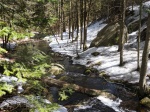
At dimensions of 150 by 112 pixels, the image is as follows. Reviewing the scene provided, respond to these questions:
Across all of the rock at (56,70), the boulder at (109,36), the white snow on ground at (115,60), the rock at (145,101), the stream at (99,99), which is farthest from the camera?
the boulder at (109,36)

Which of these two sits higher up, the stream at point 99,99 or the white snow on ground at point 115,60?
the white snow on ground at point 115,60

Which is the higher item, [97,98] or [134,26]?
[134,26]

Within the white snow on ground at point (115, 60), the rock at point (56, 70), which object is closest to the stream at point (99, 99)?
the rock at point (56, 70)

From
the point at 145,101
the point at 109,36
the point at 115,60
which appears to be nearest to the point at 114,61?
the point at 115,60

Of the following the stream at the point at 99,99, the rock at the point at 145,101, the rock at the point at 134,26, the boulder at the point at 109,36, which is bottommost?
the stream at the point at 99,99

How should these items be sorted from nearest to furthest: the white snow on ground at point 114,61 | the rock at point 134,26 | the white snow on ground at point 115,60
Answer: the white snow on ground at point 114,61, the white snow on ground at point 115,60, the rock at point 134,26

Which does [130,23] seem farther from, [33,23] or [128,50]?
[33,23]

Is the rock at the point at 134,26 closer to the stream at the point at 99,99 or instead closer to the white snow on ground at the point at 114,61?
the white snow on ground at the point at 114,61

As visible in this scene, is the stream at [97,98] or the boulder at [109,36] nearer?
the stream at [97,98]

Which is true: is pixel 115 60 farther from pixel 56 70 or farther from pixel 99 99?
pixel 99 99

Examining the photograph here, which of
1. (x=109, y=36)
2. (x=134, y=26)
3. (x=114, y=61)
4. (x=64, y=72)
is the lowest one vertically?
(x=64, y=72)

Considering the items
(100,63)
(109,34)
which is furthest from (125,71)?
(109,34)

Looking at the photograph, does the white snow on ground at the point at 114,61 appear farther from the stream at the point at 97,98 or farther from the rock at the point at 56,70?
the rock at the point at 56,70

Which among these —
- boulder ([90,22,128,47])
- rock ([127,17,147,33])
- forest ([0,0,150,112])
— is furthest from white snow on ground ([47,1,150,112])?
rock ([127,17,147,33])
